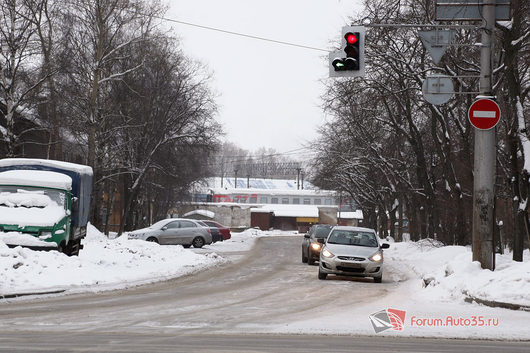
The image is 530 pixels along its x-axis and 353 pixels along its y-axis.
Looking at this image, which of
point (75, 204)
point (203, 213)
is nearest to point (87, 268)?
point (75, 204)

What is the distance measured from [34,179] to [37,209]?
40.6 inches

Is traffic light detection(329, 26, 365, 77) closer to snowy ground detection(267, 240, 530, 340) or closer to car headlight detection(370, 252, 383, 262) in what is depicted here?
snowy ground detection(267, 240, 530, 340)

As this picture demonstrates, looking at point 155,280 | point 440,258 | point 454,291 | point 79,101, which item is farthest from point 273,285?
point 79,101

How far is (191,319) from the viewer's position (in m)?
11.5

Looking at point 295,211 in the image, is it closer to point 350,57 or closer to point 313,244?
point 313,244

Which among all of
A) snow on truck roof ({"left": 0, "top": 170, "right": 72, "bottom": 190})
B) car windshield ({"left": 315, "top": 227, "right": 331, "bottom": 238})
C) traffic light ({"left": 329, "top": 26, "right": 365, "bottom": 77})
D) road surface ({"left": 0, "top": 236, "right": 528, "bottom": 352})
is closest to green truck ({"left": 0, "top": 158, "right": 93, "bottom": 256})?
snow on truck roof ({"left": 0, "top": 170, "right": 72, "bottom": 190})

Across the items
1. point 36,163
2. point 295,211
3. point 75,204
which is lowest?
point 295,211

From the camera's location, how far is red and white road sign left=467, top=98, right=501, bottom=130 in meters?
15.4

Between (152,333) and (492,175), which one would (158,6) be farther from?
(152,333)

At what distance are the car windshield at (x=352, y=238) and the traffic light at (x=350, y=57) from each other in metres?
8.03

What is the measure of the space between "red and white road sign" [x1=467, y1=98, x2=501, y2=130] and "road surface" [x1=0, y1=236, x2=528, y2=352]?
4.24m

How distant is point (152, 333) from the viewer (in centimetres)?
990

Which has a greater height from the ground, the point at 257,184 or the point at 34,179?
the point at 257,184

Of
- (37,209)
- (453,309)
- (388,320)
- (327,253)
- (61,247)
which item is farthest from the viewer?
(61,247)
